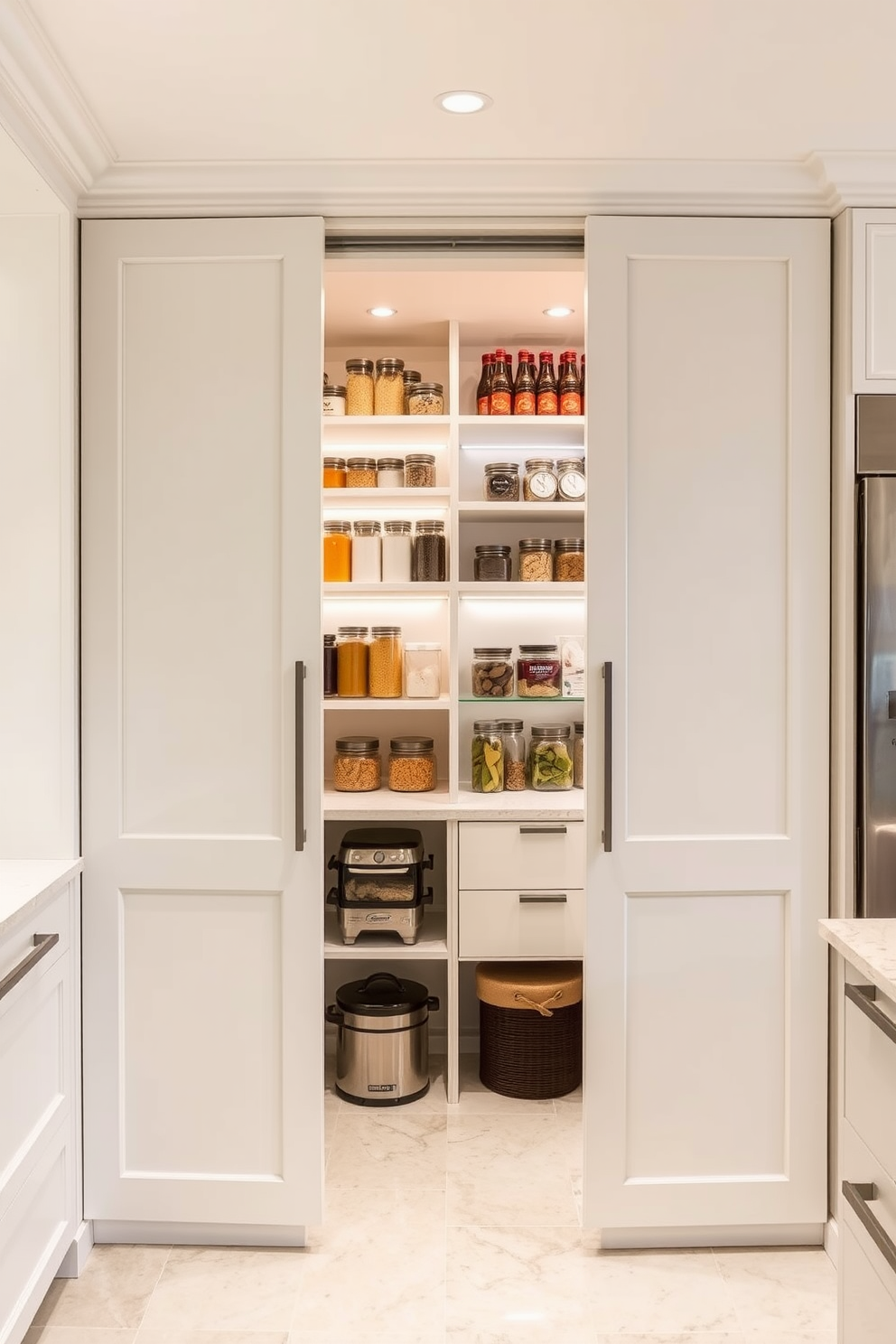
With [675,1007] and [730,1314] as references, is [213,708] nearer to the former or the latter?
[675,1007]

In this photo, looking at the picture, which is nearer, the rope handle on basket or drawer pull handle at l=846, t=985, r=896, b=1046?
drawer pull handle at l=846, t=985, r=896, b=1046

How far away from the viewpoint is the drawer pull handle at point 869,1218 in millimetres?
1507

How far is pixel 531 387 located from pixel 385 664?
1.00m

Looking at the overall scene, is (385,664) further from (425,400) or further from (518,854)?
(425,400)

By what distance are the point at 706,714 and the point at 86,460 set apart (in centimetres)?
149

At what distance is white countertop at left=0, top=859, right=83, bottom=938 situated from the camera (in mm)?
1935

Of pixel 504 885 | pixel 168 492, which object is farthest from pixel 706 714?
pixel 168 492

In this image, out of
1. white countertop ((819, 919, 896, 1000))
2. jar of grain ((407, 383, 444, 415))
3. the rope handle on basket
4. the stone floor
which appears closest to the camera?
white countertop ((819, 919, 896, 1000))

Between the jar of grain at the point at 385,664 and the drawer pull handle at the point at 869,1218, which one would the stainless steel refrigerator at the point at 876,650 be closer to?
the drawer pull handle at the point at 869,1218

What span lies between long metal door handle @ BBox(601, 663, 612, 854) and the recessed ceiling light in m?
1.15

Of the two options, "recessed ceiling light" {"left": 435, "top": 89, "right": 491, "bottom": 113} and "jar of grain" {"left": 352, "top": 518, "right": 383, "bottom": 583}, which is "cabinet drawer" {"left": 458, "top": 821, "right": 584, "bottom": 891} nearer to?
"jar of grain" {"left": 352, "top": 518, "right": 383, "bottom": 583}

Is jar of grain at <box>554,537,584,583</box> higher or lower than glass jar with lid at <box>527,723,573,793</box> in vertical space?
higher

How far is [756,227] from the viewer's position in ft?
7.78

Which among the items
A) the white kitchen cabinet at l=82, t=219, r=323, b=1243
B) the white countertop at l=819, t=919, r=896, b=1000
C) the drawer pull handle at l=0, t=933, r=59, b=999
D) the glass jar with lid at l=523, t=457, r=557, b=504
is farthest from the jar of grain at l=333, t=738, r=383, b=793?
the white countertop at l=819, t=919, r=896, b=1000
